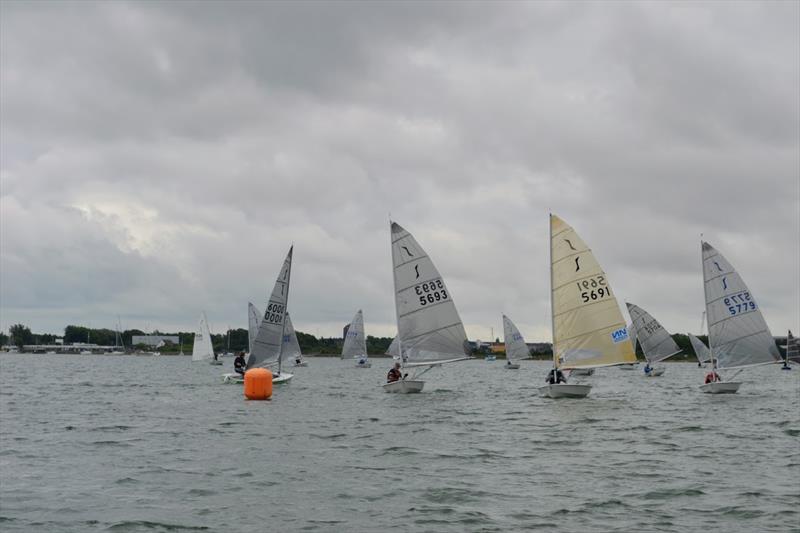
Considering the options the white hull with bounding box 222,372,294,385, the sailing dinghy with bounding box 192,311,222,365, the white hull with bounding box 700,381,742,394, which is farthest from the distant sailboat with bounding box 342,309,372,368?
the white hull with bounding box 700,381,742,394

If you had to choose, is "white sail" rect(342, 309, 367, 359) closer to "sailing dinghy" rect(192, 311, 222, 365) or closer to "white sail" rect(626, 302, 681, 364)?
"sailing dinghy" rect(192, 311, 222, 365)

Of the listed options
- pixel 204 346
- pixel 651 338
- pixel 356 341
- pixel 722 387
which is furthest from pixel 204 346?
pixel 722 387

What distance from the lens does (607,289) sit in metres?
42.9

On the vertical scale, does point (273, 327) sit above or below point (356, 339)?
below

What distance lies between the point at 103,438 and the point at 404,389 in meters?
20.9

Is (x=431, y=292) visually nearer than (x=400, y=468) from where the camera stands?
No

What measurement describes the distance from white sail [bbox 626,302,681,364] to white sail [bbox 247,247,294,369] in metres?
43.4

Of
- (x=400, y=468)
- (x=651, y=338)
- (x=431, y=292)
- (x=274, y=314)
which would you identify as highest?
(x=431, y=292)

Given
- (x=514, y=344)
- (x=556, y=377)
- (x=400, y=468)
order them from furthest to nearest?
(x=514, y=344), (x=556, y=377), (x=400, y=468)

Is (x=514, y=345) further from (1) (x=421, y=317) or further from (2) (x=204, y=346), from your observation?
(1) (x=421, y=317)

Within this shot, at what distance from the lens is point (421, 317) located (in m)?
45.8

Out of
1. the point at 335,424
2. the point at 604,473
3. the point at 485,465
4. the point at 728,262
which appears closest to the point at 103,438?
the point at 335,424

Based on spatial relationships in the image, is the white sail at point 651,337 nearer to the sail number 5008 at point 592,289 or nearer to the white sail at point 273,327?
the white sail at point 273,327

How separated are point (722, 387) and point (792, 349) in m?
101
